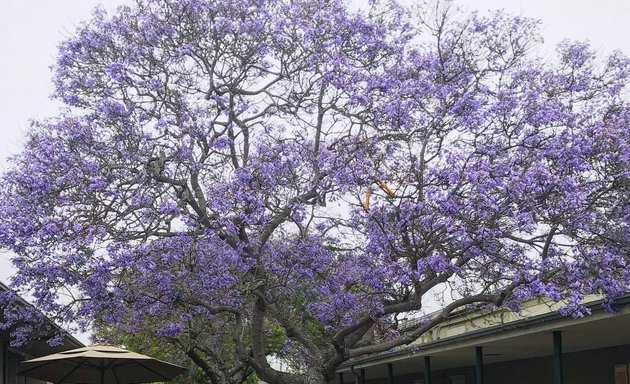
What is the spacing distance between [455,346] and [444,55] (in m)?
6.85

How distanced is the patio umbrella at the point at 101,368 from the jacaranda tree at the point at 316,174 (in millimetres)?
1023

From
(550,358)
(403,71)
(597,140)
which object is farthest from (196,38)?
(550,358)

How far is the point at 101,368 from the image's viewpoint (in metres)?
14.2

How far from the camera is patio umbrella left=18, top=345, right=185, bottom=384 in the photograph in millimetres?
12867

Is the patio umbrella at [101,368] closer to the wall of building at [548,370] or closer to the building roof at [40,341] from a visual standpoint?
the building roof at [40,341]

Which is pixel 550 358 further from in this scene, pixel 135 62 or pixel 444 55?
pixel 135 62

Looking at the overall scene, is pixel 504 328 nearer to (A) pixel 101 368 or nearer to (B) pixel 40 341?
(A) pixel 101 368

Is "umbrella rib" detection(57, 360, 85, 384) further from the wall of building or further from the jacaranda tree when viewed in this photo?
the wall of building

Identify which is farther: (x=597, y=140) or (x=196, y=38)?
(x=196, y=38)

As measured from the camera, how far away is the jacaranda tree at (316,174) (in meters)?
13.6

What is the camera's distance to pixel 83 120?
15.3 meters

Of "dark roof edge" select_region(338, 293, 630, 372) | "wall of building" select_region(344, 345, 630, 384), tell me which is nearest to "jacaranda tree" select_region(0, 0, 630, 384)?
"dark roof edge" select_region(338, 293, 630, 372)

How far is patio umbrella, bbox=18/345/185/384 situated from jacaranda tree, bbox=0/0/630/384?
1.02 metres

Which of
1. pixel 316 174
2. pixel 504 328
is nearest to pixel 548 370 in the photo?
pixel 504 328
